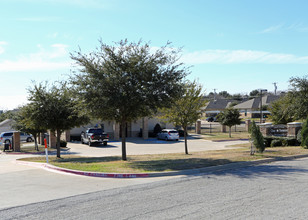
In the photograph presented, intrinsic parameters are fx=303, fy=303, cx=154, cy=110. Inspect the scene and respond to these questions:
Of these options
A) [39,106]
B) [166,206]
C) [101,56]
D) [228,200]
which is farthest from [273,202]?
[39,106]

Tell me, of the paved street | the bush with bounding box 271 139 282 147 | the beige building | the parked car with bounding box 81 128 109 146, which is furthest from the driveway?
the paved street

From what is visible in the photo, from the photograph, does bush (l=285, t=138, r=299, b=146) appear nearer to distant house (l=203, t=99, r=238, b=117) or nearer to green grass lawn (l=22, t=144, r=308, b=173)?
green grass lawn (l=22, t=144, r=308, b=173)

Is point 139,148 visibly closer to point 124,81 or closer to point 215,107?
point 124,81

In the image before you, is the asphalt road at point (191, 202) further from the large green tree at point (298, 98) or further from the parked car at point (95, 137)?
the parked car at point (95, 137)

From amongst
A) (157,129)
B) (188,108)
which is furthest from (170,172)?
(157,129)

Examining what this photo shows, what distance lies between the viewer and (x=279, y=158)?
48.4 ft

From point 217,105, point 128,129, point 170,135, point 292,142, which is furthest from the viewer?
point 217,105

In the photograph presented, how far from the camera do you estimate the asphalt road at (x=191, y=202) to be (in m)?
6.46

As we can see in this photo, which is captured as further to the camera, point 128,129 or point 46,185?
point 128,129

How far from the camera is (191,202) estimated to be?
7.31 m

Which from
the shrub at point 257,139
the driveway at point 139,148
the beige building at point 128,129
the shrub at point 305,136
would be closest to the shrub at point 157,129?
the beige building at point 128,129

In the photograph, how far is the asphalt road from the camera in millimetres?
6457

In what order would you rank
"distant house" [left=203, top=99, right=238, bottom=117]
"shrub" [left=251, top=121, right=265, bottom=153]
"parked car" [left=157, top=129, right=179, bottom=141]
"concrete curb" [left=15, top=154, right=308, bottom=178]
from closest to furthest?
"concrete curb" [left=15, top=154, right=308, bottom=178], "shrub" [left=251, top=121, right=265, bottom=153], "parked car" [left=157, top=129, right=179, bottom=141], "distant house" [left=203, top=99, right=238, bottom=117]

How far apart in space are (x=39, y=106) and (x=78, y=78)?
6.04 metres
